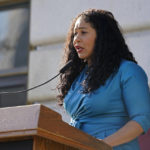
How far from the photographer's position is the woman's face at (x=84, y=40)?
2465mm

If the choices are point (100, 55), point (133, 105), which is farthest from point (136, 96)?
point (100, 55)

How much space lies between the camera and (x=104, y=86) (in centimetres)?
233

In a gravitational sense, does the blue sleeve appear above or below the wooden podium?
above

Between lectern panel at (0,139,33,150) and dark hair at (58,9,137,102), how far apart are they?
68cm

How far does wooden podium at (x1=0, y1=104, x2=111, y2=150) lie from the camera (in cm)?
166

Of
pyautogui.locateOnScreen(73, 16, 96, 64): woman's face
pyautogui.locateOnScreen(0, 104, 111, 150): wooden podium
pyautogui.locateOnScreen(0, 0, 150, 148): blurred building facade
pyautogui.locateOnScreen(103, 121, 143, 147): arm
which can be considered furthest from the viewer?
pyautogui.locateOnScreen(0, 0, 150, 148): blurred building facade

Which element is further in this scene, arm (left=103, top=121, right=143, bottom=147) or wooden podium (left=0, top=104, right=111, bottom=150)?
arm (left=103, top=121, right=143, bottom=147)

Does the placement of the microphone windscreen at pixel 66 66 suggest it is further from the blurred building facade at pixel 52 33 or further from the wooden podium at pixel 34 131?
the blurred building facade at pixel 52 33

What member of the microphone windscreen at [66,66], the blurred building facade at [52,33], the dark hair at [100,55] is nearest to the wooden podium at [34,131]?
the dark hair at [100,55]

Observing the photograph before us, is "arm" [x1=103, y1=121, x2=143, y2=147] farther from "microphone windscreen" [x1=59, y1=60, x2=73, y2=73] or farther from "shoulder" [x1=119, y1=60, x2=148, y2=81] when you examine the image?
"microphone windscreen" [x1=59, y1=60, x2=73, y2=73]

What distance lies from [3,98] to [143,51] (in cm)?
153

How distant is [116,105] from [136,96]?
106mm

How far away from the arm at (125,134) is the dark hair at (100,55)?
0.27 meters

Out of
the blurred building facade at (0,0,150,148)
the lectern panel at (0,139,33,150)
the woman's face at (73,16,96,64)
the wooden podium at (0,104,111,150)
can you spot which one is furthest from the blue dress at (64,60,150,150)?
the blurred building facade at (0,0,150,148)
